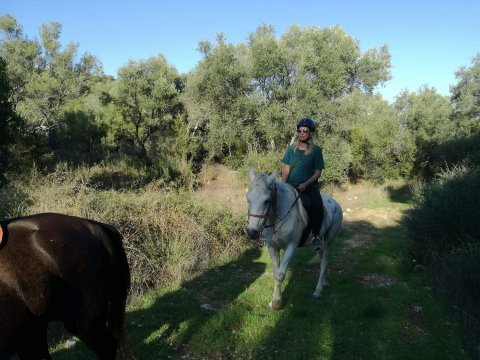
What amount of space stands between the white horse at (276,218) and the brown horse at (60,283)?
2092mm

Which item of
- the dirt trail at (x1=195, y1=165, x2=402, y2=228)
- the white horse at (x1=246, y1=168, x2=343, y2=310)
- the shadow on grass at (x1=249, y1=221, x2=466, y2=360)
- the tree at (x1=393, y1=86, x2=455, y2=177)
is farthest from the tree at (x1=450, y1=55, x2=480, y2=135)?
the white horse at (x1=246, y1=168, x2=343, y2=310)

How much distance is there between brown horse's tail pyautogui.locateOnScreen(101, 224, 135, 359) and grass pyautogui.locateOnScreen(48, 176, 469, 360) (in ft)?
2.68

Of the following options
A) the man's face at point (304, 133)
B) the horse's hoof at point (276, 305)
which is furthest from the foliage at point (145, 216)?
the man's face at point (304, 133)

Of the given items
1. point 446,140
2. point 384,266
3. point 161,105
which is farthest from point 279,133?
point 384,266

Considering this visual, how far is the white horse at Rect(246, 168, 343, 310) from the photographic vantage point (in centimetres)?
528

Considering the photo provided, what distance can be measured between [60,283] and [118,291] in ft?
2.49

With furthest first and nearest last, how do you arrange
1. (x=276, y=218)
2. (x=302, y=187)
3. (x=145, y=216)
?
(x=145, y=216) → (x=302, y=187) → (x=276, y=218)

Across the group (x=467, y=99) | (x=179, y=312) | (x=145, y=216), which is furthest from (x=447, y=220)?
(x=467, y=99)

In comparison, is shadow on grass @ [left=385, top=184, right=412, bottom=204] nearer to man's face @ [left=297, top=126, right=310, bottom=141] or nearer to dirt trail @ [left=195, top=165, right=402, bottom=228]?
dirt trail @ [left=195, top=165, right=402, bottom=228]

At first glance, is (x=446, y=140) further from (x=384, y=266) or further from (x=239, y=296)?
(x=239, y=296)

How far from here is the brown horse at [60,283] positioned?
116 inches

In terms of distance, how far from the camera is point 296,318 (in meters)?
5.59

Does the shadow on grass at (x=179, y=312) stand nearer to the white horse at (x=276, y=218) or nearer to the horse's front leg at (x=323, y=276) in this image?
the white horse at (x=276, y=218)

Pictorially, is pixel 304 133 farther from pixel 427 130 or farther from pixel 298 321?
pixel 427 130
